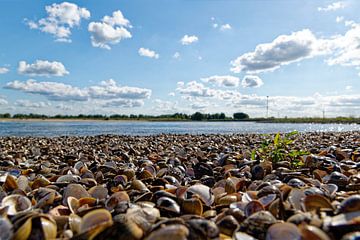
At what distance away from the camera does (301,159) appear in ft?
15.8

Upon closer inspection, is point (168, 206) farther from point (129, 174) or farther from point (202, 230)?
point (129, 174)

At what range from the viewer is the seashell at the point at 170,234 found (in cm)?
145

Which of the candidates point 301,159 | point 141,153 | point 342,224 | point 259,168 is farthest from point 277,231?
point 141,153

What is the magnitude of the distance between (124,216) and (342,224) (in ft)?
4.09

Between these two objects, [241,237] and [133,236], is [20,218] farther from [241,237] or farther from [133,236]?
[241,237]

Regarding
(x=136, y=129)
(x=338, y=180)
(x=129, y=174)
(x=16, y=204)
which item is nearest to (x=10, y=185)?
(x=16, y=204)

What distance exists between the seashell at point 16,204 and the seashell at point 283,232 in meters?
1.89

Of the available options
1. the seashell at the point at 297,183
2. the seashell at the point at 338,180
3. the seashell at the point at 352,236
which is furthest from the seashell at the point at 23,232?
the seashell at the point at 338,180

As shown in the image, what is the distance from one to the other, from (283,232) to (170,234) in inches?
24.4

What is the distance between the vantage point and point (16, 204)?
7.77ft

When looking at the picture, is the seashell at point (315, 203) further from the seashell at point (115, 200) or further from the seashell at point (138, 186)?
the seashell at point (138, 186)

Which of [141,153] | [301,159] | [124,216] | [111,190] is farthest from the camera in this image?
[141,153]

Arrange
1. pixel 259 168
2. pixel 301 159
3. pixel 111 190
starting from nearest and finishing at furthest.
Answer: pixel 111 190 → pixel 259 168 → pixel 301 159

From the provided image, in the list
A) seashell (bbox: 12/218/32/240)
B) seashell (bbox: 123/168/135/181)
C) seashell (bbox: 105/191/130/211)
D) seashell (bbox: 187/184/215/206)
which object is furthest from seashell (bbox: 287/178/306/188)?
seashell (bbox: 12/218/32/240)
